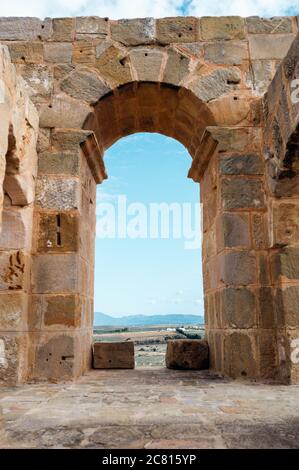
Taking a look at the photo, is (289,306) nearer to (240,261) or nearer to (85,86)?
(240,261)

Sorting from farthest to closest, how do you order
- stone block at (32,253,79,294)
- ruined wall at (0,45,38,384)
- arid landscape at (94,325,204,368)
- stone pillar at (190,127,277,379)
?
1. arid landscape at (94,325,204,368)
2. stone block at (32,253,79,294)
3. stone pillar at (190,127,277,379)
4. ruined wall at (0,45,38,384)

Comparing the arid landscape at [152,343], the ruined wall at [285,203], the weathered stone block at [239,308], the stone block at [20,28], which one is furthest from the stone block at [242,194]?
the stone block at [20,28]

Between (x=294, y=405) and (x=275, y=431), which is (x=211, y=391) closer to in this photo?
(x=294, y=405)

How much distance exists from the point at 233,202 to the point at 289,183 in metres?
0.55

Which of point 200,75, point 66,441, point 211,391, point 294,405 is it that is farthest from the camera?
point 200,75

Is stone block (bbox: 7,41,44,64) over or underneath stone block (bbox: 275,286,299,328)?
over

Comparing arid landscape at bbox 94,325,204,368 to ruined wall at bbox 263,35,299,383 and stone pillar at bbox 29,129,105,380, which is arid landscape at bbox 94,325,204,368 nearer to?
stone pillar at bbox 29,129,105,380

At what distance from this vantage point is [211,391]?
3025 mm

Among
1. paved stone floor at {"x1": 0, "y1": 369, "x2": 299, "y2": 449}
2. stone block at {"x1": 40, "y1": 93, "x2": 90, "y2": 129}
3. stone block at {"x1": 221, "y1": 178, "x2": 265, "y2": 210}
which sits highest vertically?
stone block at {"x1": 40, "y1": 93, "x2": 90, "y2": 129}

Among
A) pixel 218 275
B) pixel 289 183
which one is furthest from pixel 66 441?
pixel 289 183

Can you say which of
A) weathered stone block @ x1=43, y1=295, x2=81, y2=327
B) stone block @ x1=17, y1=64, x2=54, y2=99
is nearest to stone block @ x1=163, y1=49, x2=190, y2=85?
stone block @ x1=17, y1=64, x2=54, y2=99

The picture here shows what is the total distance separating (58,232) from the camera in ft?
12.8

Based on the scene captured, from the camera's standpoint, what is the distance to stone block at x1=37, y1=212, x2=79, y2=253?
3.86 m

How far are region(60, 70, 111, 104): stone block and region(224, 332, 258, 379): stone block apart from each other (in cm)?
278
